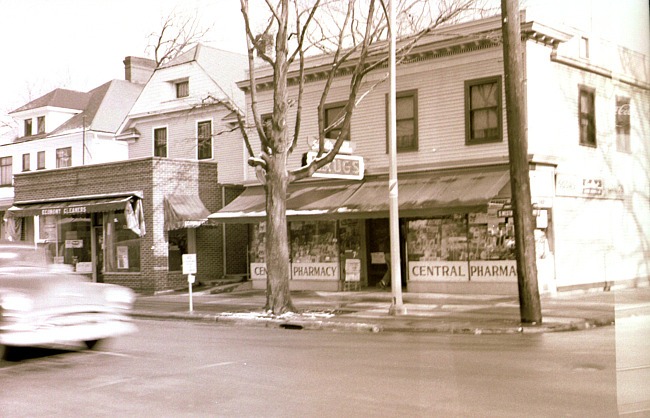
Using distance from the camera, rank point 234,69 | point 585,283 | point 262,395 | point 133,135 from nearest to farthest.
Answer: point 262,395 → point 585,283 → point 133,135 → point 234,69

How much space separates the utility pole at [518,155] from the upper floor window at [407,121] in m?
7.59

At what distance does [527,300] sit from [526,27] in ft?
28.0

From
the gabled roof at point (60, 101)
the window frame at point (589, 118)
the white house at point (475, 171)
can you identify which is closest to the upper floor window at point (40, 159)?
the gabled roof at point (60, 101)

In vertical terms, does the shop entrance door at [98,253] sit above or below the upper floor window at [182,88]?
below

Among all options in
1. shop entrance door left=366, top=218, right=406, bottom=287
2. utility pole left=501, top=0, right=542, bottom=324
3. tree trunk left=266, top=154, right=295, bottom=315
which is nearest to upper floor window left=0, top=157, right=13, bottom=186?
shop entrance door left=366, top=218, right=406, bottom=287

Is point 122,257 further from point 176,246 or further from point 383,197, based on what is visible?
point 383,197

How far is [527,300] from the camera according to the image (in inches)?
565

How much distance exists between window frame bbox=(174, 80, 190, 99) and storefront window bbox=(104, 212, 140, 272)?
6398 mm

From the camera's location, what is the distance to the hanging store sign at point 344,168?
20.2 meters

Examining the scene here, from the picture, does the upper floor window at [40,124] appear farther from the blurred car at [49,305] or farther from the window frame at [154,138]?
the blurred car at [49,305]

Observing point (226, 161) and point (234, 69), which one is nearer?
point (226, 161)

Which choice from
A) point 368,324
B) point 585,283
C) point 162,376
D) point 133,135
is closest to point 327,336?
point 368,324

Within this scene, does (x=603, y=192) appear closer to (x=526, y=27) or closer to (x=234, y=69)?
(x=526, y=27)

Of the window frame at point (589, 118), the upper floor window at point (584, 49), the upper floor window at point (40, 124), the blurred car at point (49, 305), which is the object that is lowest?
the blurred car at point (49, 305)
